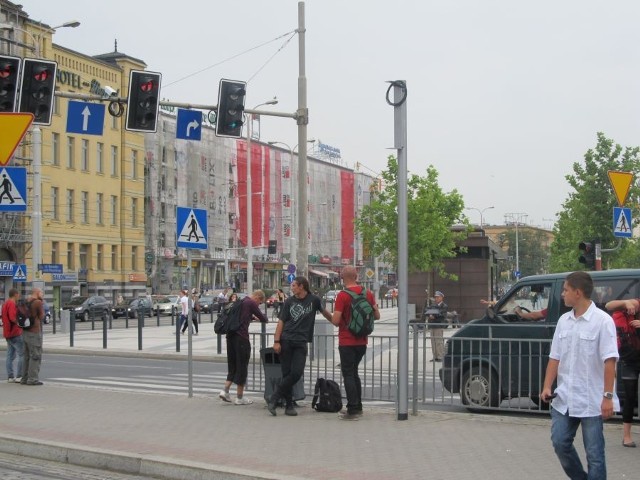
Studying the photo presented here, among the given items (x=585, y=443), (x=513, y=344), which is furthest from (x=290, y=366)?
(x=585, y=443)

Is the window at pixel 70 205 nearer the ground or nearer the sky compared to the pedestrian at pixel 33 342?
nearer the sky

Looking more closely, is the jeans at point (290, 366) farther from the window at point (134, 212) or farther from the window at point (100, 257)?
the window at point (134, 212)

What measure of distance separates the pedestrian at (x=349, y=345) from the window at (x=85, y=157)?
55908mm

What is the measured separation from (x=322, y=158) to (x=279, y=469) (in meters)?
102

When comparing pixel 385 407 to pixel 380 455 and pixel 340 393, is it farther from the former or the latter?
pixel 380 455

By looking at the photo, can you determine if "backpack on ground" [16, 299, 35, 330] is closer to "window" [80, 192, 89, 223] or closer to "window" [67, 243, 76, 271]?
"window" [67, 243, 76, 271]

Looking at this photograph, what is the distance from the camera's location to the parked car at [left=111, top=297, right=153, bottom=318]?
5947 cm

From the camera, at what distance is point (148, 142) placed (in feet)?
243

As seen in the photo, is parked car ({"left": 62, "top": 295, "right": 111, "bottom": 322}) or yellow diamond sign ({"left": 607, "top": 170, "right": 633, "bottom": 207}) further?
parked car ({"left": 62, "top": 295, "right": 111, "bottom": 322})

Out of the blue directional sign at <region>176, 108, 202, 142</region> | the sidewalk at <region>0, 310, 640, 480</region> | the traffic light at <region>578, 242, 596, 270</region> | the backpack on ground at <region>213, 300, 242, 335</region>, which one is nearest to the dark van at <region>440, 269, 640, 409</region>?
the sidewalk at <region>0, 310, 640, 480</region>

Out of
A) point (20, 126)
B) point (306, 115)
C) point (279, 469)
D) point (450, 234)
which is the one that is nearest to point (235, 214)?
point (450, 234)

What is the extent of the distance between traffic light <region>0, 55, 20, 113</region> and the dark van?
33.8 ft

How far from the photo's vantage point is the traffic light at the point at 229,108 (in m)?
20.6

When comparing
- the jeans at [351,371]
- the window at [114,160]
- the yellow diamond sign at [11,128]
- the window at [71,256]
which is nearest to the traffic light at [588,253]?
the jeans at [351,371]
